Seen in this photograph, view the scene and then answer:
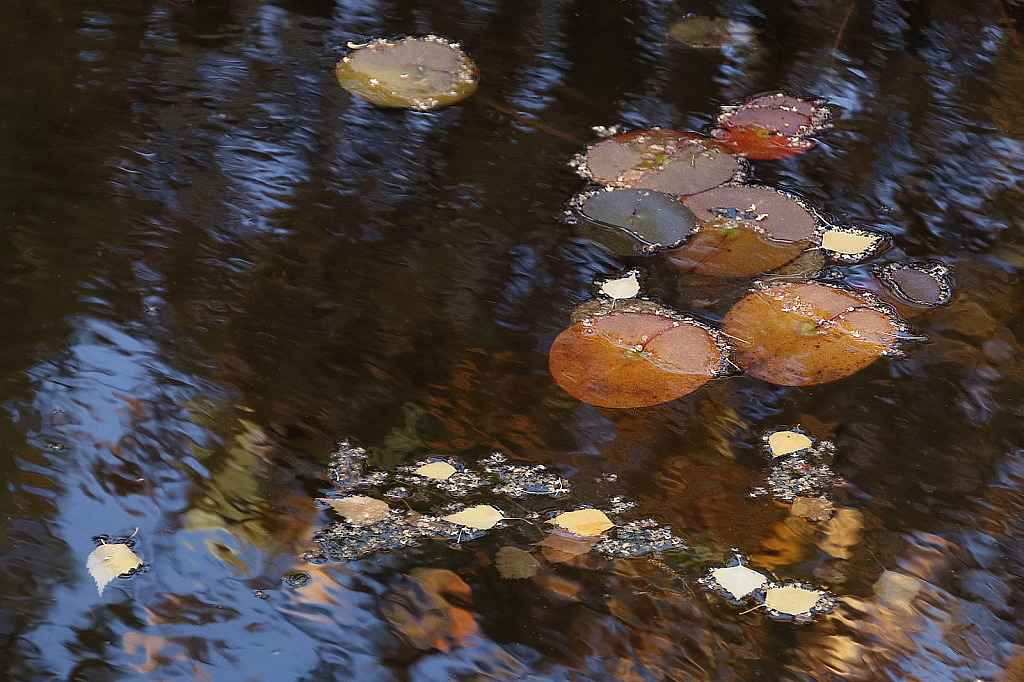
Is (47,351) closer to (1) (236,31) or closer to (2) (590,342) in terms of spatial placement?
(2) (590,342)

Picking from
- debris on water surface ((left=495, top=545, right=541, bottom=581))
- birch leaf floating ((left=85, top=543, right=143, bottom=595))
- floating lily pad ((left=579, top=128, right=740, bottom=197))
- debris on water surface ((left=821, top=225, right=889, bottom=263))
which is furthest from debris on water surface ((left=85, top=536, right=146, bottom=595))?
debris on water surface ((left=821, top=225, right=889, bottom=263))

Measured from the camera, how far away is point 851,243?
5.84ft

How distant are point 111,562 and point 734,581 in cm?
87

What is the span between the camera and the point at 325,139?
1.97 metres

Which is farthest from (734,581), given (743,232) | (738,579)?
(743,232)

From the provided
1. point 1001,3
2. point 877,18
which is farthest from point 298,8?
point 1001,3

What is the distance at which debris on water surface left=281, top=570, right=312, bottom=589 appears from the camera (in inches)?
48.7

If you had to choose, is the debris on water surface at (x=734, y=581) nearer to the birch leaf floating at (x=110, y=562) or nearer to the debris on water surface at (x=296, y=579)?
the debris on water surface at (x=296, y=579)

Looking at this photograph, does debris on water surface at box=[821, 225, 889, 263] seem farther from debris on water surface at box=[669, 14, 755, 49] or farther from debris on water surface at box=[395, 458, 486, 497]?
debris on water surface at box=[395, 458, 486, 497]

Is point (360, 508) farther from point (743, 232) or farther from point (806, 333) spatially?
point (743, 232)

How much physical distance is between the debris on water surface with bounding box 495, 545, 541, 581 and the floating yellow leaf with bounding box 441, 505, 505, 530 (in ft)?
0.16

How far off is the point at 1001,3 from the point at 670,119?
113 cm

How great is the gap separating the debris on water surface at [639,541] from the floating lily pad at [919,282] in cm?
71

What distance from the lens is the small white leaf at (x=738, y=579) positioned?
127 centimetres
